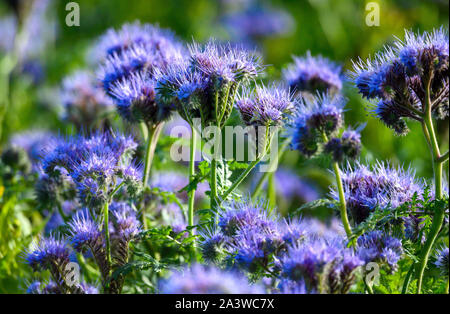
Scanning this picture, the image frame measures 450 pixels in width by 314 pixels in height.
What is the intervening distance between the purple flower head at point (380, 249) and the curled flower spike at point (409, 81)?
28 centimetres

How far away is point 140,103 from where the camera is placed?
1542 millimetres

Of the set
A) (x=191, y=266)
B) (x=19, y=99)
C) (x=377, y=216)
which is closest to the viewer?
(x=377, y=216)

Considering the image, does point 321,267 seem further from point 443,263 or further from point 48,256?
point 48,256

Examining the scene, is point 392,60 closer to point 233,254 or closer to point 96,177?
point 233,254

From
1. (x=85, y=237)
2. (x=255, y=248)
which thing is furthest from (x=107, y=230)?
(x=255, y=248)

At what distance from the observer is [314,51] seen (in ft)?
11.8

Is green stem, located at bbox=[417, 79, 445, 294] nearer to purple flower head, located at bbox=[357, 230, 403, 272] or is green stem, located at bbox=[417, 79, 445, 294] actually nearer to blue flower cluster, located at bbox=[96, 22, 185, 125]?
A: purple flower head, located at bbox=[357, 230, 403, 272]

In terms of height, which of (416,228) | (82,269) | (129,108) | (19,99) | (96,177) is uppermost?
(19,99)

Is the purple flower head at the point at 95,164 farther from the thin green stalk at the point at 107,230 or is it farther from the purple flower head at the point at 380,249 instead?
the purple flower head at the point at 380,249

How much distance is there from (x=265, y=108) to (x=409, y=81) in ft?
1.06

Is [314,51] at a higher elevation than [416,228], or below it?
higher

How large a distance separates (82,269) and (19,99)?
200 centimetres

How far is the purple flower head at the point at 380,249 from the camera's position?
3.96 ft
